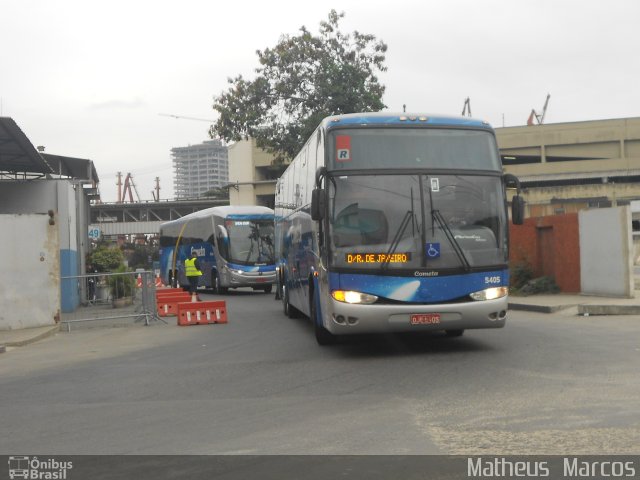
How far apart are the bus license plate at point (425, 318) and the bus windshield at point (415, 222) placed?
2.17ft

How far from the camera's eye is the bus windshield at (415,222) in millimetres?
11719

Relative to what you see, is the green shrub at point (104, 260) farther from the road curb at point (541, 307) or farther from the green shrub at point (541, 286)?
the road curb at point (541, 307)

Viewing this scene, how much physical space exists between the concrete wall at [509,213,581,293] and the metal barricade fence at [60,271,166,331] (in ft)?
35.5

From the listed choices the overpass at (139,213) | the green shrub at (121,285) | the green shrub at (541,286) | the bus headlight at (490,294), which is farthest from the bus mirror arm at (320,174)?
the overpass at (139,213)

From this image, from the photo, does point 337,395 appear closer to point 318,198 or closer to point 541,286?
point 318,198

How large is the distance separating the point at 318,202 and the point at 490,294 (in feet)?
9.10

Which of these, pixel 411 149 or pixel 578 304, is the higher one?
pixel 411 149

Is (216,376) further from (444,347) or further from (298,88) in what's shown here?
(298,88)

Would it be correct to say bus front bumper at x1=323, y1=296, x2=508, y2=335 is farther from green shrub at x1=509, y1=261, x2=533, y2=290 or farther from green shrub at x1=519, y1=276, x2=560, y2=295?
green shrub at x1=509, y1=261, x2=533, y2=290

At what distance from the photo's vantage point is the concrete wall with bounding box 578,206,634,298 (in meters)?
19.7

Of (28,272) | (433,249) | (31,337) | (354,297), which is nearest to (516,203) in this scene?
(433,249)

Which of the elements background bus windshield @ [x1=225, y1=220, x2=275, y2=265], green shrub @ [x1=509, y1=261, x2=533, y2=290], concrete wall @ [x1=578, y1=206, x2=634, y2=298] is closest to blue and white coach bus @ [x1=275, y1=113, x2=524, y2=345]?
concrete wall @ [x1=578, y1=206, x2=634, y2=298]

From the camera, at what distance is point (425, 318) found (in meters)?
11.7

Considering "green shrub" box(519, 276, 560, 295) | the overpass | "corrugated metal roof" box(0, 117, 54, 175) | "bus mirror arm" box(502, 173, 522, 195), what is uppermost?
the overpass
